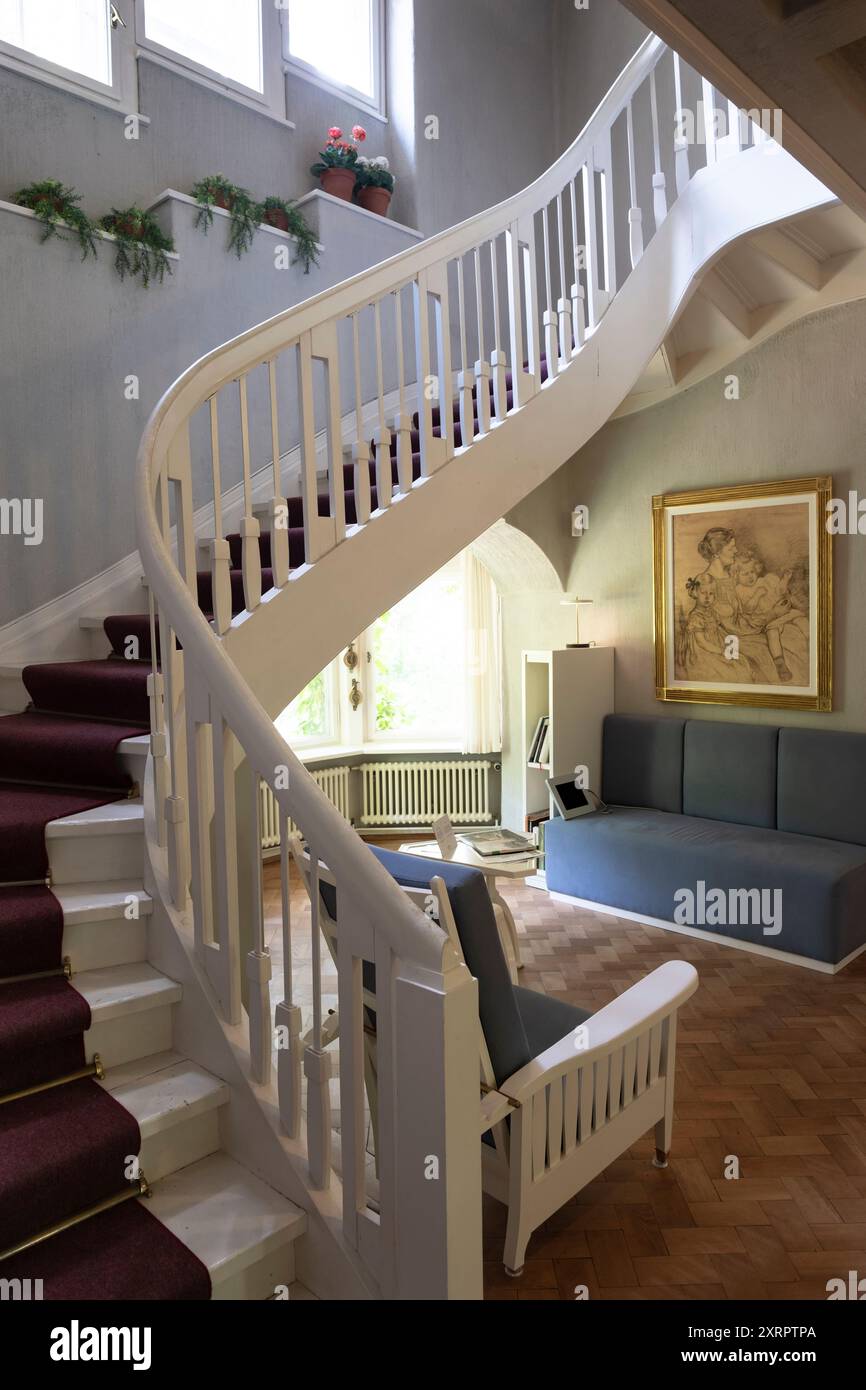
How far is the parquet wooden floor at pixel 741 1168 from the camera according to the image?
2.23m

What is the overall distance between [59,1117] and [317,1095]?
→ 56 centimetres

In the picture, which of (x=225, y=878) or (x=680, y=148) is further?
(x=680, y=148)

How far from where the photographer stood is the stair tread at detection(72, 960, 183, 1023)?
78.7 inches

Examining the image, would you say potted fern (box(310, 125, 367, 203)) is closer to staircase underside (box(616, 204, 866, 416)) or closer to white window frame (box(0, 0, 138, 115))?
white window frame (box(0, 0, 138, 115))

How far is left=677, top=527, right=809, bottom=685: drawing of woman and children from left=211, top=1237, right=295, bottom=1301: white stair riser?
4032mm

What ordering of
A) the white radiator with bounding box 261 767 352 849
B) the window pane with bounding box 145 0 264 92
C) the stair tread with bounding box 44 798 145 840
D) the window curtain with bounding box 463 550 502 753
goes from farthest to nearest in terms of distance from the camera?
the window curtain with bounding box 463 550 502 753 < the white radiator with bounding box 261 767 352 849 < the window pane with bounding box 145 0 264 92 < the stair tread with bounding box 44 798 145 840

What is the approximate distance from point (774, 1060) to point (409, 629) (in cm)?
435

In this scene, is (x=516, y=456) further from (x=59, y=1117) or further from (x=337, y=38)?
(x=337, y=38)

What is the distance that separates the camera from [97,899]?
2.21m

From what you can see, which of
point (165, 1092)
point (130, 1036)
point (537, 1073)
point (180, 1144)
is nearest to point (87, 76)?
point (130, 1036)

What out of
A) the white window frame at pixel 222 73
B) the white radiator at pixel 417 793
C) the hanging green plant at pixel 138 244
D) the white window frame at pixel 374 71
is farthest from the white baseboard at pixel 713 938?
the white window frame at pixel 374 71

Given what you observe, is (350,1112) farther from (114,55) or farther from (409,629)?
(409,629)

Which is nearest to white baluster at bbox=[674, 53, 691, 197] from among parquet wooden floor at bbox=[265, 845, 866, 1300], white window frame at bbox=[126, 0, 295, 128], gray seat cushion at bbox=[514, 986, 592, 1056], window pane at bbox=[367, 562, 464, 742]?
white window frame at bbox=[126, 0, 295, 128]

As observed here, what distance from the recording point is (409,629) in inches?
274
